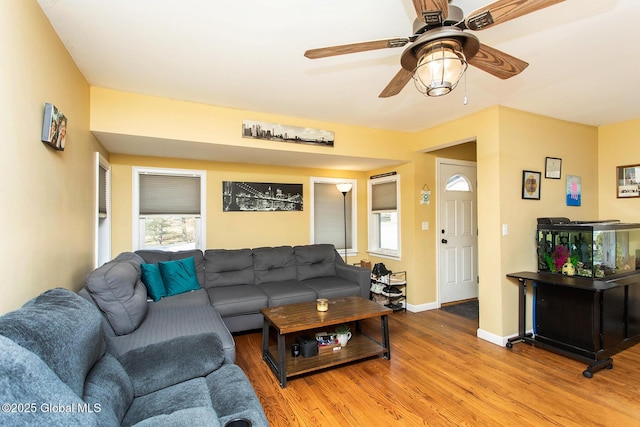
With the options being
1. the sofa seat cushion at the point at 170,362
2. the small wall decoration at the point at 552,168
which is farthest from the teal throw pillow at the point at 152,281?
the small wall decoration at the point at 552,168

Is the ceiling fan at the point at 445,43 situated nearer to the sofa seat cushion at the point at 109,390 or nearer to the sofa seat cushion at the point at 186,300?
the sofa seat cushion at the point at 109,390

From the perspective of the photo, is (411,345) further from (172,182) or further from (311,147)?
(172,182)

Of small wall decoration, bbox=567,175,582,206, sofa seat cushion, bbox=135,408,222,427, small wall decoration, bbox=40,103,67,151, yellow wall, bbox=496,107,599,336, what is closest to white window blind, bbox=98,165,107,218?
small wall decoration, bbox=40,103,67,151

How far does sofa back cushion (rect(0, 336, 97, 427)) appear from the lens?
0.73 m

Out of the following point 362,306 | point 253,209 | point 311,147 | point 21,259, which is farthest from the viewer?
point 253,209

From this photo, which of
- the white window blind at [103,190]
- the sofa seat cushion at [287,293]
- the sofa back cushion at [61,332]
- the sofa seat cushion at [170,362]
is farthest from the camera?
the sofa seat cushion at [287,293]

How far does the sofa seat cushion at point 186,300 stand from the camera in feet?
9.66

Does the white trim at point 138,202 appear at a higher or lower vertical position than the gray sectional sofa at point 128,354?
higher

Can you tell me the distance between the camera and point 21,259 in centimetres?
141

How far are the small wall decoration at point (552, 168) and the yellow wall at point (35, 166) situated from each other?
14.4ft

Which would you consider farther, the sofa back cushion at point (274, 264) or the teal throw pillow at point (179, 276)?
the sofa back cushion at point (274, 264)

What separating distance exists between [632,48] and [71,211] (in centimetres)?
396

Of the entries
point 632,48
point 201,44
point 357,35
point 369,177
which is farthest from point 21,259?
point 369,177

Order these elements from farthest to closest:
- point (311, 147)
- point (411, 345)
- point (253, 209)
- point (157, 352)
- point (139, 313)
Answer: point (253, 209) < point (311, 147) < point (411, 345) < point (139, 313) < point (157, 352)
